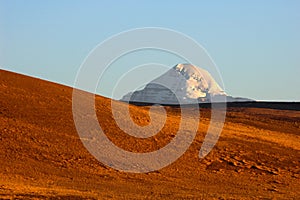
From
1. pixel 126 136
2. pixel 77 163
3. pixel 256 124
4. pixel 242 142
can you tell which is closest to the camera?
pixel 77 163

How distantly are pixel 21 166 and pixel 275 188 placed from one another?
12352 mm

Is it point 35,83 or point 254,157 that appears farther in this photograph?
point 35,83

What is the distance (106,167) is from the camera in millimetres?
30203

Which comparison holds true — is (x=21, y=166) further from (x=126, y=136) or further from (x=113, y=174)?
(x=126, y=136)

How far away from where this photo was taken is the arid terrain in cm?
2486

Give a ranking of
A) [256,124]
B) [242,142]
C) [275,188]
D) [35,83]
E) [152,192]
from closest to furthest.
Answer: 1. [152,192]
2. [275,188]
3. [242,142]
4. [35,83]
5. [256,124]

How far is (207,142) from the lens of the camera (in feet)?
120

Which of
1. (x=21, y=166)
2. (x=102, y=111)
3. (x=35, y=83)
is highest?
(x=35, y=83)

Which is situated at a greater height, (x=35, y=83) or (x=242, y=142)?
(x=35, y=83)

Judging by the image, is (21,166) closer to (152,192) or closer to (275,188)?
(152,192)

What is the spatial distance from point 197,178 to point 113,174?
4205mm

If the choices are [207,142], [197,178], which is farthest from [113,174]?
[207,142]

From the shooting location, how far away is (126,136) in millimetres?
35375

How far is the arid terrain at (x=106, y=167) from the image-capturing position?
81.6 feet
